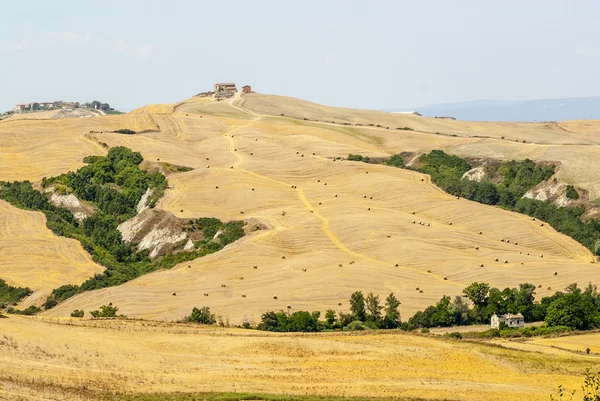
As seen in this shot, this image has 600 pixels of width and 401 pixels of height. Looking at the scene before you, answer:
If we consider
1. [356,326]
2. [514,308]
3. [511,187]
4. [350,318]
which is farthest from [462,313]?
[511,187]

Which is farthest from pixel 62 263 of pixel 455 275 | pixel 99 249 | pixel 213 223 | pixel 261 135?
pixel 261 135

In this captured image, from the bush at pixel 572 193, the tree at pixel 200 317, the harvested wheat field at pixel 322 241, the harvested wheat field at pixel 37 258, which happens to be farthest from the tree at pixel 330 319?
the bush at pixel 572 193

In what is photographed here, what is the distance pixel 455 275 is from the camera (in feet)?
362

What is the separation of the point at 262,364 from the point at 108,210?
80296 mm

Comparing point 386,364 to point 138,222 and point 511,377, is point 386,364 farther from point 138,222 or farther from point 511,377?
point 138,222

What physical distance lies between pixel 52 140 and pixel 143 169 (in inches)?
1119

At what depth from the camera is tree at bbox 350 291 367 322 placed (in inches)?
3780

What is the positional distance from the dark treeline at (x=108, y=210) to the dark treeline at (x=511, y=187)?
3606 cm

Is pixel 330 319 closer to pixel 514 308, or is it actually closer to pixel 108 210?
pixel 514 308

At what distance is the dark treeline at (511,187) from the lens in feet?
455

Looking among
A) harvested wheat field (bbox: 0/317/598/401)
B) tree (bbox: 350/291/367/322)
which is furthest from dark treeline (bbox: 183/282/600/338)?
harvested wheat field (bbox: 0/317/598/401)

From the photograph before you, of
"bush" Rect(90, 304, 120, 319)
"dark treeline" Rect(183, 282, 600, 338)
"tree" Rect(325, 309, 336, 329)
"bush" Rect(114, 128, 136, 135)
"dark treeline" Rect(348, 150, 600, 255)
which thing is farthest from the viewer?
"bush" Rect(114, 128, 136, 135)

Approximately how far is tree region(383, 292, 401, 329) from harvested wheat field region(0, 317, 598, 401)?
509 inches

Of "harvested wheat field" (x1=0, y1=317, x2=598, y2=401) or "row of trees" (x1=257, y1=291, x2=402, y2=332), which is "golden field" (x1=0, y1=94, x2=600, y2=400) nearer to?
"harvested wheat field" (x1=0, y1=317, x2=598, y2=401)
